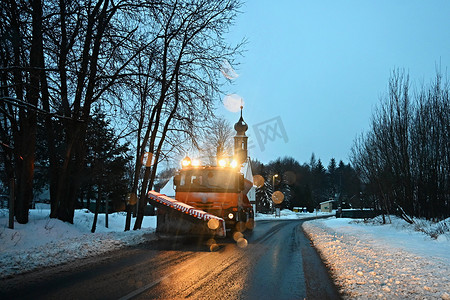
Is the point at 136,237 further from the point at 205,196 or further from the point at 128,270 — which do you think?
the point at 128,270

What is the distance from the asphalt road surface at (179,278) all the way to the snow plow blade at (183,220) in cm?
188

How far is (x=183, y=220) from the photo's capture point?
1134 cm

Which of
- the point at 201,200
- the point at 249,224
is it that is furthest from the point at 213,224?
the point at 249,224

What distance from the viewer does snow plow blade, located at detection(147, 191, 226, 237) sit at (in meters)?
10.2

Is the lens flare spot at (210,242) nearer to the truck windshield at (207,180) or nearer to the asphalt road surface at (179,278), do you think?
the truck windshield at (207,180)

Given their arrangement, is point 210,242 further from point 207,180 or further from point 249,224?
point 249,224

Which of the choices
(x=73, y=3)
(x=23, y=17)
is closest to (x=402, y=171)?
(x=73, y=3)

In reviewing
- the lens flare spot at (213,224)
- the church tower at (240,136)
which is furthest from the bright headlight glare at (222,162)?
the church tower at (240,136)

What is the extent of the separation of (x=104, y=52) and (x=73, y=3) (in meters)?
2.77

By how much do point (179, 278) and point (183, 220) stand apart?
5732 millimetres

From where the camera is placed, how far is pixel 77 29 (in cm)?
995

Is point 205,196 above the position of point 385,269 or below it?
above

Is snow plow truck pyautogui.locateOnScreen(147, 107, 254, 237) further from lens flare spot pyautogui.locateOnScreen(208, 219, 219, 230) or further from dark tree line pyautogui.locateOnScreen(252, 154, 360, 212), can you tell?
dark tree line pyautogui.locateOnScreen(252, 154, 360, 212)

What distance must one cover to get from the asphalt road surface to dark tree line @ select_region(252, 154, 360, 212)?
47868 millimetres
